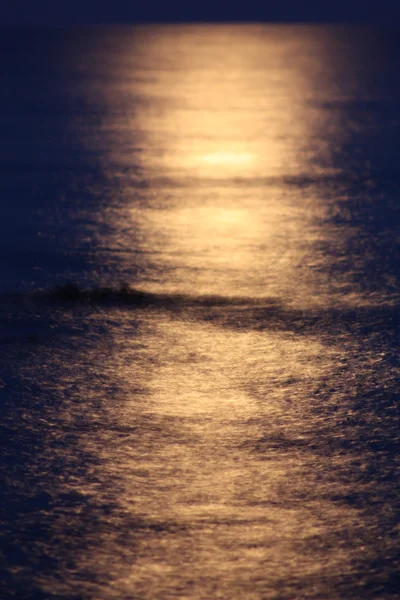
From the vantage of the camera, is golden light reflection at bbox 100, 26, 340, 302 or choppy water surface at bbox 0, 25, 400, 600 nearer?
choppy water surface at bbox 0, 25, 400, 600

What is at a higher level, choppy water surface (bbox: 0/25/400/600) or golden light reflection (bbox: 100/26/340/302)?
golden light reflection (bbox: 100/26/340/302)

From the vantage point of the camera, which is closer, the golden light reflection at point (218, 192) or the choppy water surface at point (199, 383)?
the choppy water surface at point (199, 383)

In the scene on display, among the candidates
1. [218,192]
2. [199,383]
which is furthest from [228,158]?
[199,383]

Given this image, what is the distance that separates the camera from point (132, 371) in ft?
16.0

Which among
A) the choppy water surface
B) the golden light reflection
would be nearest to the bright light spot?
the golden light reflection

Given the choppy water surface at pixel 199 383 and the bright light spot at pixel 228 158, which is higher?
the bright light spot at pixel 228 158

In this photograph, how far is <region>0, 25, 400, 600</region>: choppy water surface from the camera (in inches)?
131

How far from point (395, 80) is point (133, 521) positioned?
80.1ft

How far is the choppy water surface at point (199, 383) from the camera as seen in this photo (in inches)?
131

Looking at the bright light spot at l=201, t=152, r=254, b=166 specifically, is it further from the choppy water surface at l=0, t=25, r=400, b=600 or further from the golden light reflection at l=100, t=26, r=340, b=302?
the choppy water surface at l=0, t=25, r=400, b=600

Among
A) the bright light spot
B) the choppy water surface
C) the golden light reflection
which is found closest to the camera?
the choppy water surface

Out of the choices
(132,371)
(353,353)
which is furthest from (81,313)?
(353,353)

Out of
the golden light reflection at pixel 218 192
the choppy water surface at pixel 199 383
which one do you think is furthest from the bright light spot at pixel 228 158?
the choppy water surface at pixel 199 383

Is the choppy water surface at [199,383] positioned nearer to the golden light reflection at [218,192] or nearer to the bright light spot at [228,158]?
the golden light reflection at [218,192]
